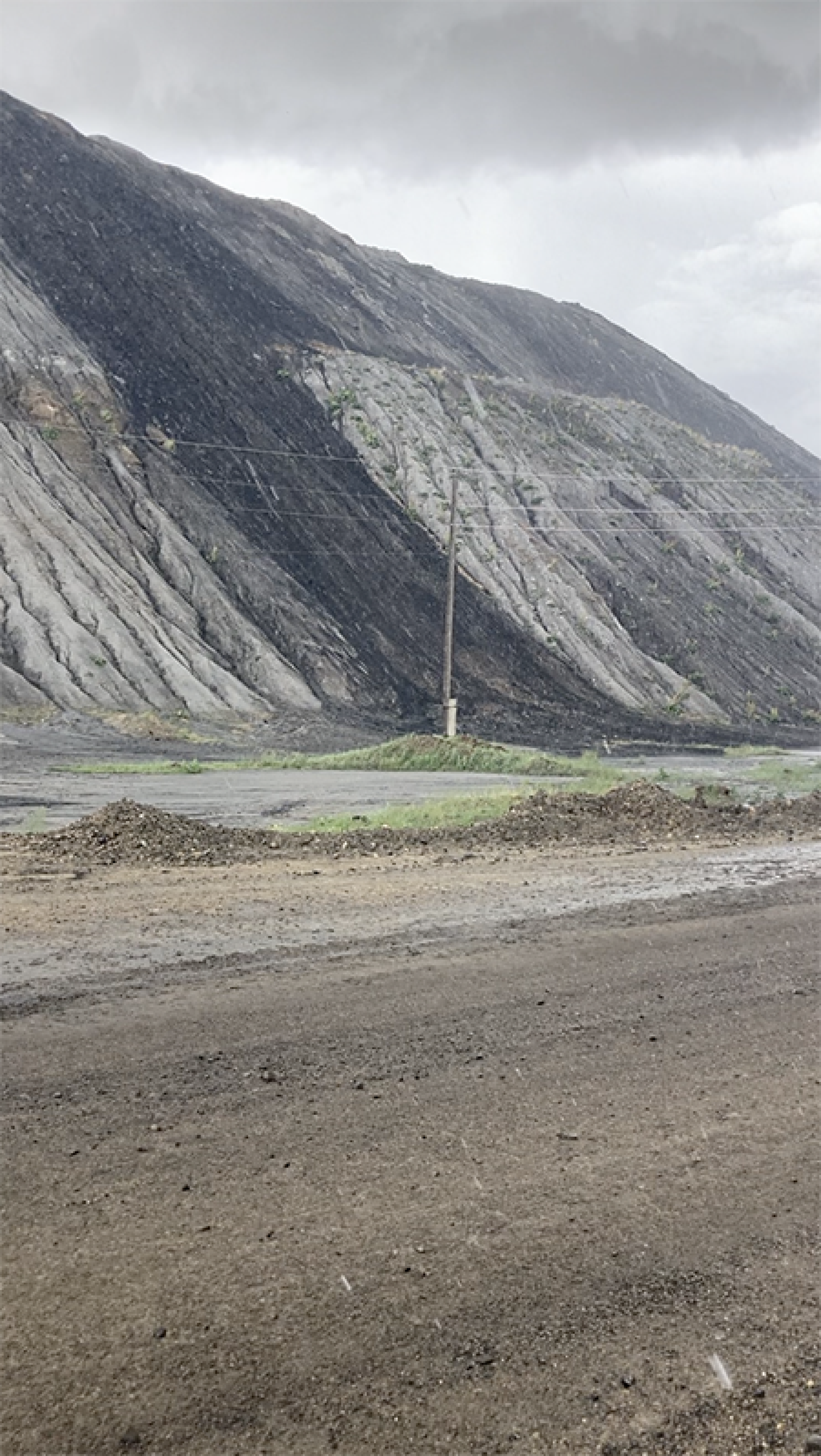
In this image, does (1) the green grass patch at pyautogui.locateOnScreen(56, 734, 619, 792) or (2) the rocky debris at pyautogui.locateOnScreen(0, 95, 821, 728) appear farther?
(2) the rocky debris at pyautogui.locateOnScreen(0, 95, 821, 728)

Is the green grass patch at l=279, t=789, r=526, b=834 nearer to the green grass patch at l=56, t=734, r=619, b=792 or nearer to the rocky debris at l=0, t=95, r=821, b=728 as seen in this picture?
the green grass patch at l=56, t=734, r=619, b=792

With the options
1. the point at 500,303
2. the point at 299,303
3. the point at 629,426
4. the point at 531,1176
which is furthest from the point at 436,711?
the point at 500,303

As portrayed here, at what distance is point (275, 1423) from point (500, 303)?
9611cm

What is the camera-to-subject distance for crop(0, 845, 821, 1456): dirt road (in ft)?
9.61

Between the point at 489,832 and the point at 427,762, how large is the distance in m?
15.4

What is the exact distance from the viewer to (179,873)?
10.4m

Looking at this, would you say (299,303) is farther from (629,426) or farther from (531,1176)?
(531,1176)

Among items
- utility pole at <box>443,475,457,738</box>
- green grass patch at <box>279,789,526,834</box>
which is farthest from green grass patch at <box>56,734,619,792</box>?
green grass patch at <box>279,789,526,834</box>

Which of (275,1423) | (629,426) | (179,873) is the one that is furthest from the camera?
(629,426)

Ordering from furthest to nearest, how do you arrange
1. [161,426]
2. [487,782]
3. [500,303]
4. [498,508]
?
1. [500,303]
2. [498,508]
3. [161,426]
4. [487,782]

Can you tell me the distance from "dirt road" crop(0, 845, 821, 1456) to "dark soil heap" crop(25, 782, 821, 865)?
3.76 metres

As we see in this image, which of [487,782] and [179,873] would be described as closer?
[179,873]

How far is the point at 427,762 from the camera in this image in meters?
28.9

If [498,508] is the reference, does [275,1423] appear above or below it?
below
